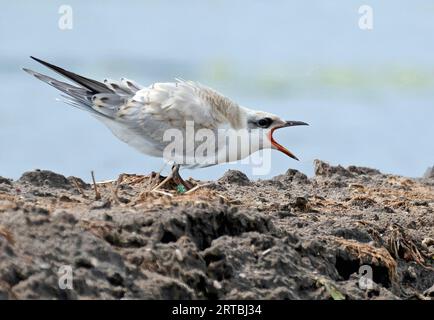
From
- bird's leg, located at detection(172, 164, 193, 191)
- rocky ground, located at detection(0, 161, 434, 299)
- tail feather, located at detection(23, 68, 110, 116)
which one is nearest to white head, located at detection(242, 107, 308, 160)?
rocky ground, located at detection(0, 161, 434, 299)

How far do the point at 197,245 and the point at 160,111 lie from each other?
2.22m

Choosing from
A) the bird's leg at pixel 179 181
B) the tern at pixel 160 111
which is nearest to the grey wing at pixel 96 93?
the tern at pixel 160 111

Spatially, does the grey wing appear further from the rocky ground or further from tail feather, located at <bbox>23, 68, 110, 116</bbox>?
the rocky ground

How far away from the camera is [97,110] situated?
8461mm

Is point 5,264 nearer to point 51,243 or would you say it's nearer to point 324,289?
point 51,243

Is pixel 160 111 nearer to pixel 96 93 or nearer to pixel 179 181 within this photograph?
pixel 96 93

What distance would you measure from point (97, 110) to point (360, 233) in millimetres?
2295

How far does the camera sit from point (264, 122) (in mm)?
8727

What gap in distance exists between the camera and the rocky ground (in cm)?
539

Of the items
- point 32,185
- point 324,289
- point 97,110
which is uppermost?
point 97,110

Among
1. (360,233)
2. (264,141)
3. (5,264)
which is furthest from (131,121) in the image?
(5,264)

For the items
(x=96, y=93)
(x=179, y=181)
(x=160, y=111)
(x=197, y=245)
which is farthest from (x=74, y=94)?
(x=197, y=245)

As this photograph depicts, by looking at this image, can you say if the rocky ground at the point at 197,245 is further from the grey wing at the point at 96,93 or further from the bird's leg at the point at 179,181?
the grey wing at the point at 96,93

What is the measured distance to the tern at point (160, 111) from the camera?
815 centimetres
